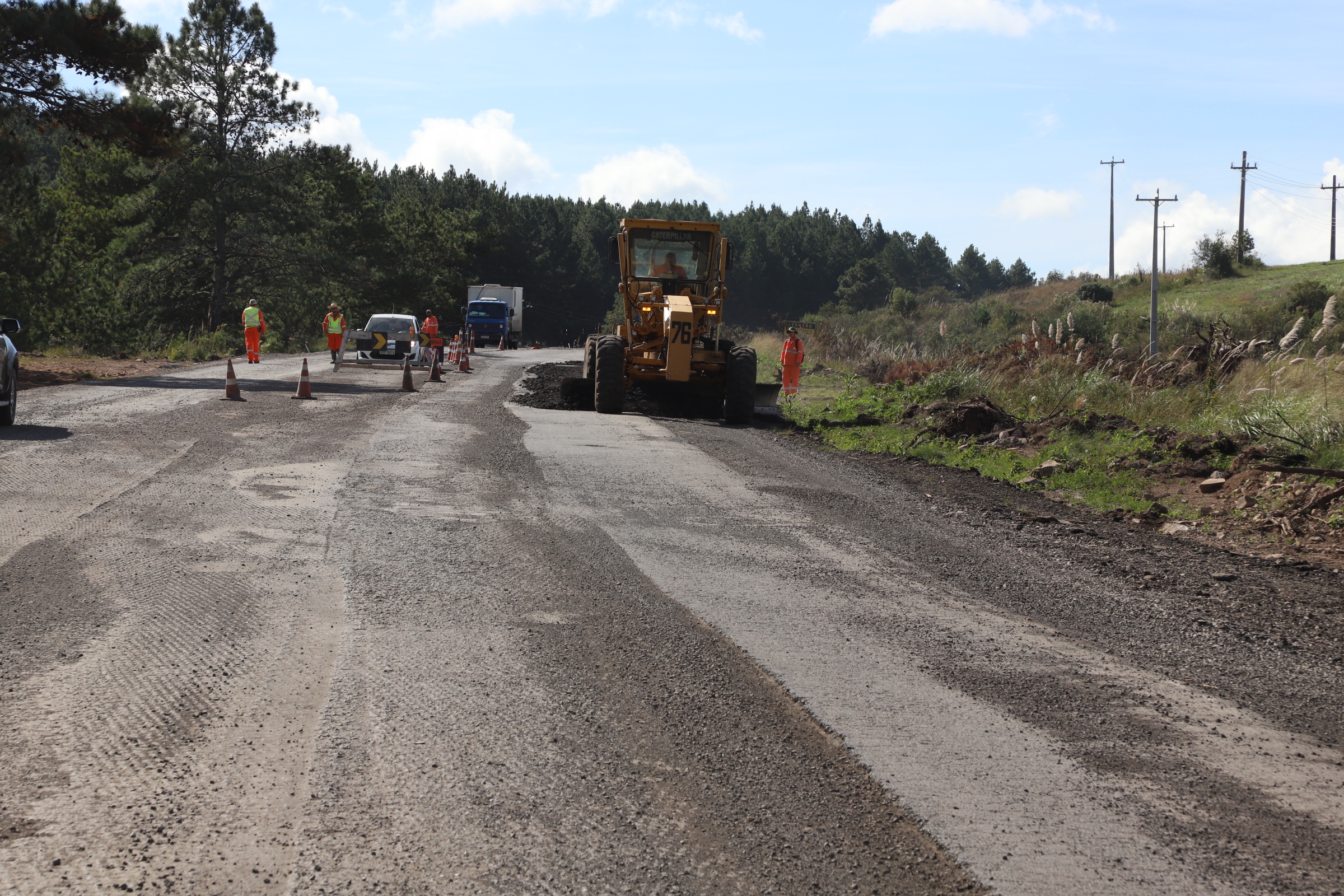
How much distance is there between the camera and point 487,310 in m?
51.4

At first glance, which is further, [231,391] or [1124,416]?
[231,391]

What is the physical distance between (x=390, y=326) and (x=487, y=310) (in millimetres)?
20453

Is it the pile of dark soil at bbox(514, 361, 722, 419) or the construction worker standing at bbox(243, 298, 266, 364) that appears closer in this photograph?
the pile of dark soil at bbox(514, 361, 722, 419)

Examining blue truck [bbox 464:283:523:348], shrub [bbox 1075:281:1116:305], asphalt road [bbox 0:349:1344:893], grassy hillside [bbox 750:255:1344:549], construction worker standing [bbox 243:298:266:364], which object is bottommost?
asphalt road [bbox 0:349:1344:893]

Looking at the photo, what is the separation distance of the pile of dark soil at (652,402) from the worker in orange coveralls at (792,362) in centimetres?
454

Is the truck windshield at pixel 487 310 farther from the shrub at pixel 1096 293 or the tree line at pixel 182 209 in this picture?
the shrub at pixel 1096 293

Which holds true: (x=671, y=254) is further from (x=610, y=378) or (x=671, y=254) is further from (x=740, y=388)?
(x=740, y=388)

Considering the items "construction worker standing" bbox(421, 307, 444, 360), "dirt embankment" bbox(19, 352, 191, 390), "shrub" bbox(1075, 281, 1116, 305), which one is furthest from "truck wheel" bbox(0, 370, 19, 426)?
"shrub" bbox(1075, 281, 1116, 305)

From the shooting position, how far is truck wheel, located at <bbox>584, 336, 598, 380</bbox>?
19.1 meters

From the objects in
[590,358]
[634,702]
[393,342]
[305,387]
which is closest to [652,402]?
[590,358]

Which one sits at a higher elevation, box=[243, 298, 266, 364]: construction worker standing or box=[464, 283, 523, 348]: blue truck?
box=[464, 283, 523, 348]: blue truck

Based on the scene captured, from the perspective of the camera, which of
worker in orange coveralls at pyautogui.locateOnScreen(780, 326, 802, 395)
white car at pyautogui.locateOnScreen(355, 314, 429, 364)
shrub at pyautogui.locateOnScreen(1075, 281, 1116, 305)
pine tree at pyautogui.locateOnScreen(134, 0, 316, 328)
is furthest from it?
A: shrub at pyautogui.locateOnScreen(1075, 281, 1116, 305)

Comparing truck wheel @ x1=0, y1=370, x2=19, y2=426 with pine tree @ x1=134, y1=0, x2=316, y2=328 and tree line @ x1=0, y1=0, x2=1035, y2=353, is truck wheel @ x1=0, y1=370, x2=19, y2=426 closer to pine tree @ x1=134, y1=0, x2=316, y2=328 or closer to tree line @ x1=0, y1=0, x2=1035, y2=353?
tree line @ x1=0, y1=0, x2=1035, y2=353

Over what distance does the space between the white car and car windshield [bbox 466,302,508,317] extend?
65.5ft
